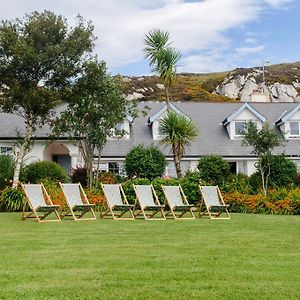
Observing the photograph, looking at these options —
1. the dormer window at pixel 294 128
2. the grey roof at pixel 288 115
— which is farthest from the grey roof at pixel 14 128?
the dormer window at pixel 294 128

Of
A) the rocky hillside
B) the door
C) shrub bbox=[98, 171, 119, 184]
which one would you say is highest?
the rocky hillside

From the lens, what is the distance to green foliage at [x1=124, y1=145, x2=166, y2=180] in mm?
30531

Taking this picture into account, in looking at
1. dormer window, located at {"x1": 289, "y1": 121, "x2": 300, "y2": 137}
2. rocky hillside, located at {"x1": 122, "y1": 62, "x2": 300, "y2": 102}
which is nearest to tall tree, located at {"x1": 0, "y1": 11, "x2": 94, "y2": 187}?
dormer window, located at {"x1": 289, "y1": 121, "x2": 300, "y2": 137}

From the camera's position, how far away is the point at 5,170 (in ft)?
86.1

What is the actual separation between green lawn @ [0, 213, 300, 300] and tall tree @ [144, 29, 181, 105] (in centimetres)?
1614

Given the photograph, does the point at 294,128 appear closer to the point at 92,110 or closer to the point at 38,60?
the point at 92,110

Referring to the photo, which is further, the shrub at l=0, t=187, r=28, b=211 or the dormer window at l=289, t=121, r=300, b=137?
the dormer window at l=289, t=121, r=300, b=137

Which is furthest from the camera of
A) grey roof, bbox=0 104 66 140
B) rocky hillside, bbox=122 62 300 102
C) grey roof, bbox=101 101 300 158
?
rocky hillside, bbox=122 62 300 102

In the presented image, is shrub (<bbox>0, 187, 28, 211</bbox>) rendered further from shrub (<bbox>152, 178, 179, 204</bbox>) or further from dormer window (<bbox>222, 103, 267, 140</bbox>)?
dormer window (<bbox>222, 103, 267, 140</bbox>)

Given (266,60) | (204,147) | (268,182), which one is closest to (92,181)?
(268,182)

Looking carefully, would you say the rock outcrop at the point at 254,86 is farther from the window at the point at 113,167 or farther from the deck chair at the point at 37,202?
the deck chair at the point at 37,202

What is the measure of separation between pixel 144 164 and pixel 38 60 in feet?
29.0

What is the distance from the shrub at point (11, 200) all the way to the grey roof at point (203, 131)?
12117 millimetres

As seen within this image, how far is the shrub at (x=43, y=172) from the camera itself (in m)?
28.0
